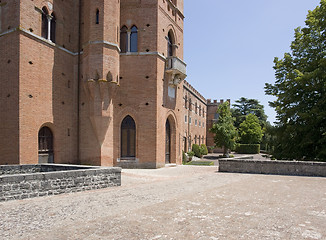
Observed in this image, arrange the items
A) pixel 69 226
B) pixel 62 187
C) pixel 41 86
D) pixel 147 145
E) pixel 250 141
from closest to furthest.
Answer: pixel 69 226 < pixel 62 187 < pixel 41 86 < pixel 147 145 < pixel 250 141

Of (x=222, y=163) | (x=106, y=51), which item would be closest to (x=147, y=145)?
(x=222, y=163)

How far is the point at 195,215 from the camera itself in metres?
6.46

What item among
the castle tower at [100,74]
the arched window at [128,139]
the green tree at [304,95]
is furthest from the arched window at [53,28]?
the green tree at [304,95]

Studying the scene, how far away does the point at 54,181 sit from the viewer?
8.95m

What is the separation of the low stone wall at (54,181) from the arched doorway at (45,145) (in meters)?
4.36

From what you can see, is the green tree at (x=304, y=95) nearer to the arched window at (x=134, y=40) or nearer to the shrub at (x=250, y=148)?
the arched window at (x=134, y=40)

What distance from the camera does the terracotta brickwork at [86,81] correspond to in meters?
15.0

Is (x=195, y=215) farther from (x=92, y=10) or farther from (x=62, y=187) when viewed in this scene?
(x=92, y=10)

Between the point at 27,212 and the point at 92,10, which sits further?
the point at 92,10

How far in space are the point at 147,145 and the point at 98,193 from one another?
30.4 feet

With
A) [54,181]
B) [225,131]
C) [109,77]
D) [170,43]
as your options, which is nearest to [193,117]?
[225,131]

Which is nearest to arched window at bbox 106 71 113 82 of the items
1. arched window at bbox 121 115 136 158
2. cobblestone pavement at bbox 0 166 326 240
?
arched window at bbox 121 115 136 158

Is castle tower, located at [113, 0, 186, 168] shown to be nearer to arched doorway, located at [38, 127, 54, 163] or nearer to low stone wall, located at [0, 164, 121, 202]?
arched doorway, located at [38, 127, 54, 163]

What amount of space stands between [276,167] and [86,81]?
12613 millimetres
